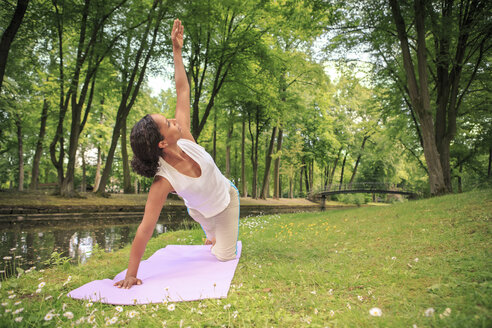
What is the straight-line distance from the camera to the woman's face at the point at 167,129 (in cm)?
303

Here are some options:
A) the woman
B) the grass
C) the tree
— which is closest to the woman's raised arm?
the woman

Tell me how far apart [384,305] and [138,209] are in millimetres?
13280

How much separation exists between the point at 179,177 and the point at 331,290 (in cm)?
202

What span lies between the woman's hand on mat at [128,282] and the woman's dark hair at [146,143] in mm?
1224

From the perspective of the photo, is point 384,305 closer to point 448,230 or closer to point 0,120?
point 448,230

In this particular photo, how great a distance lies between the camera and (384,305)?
2.08 m

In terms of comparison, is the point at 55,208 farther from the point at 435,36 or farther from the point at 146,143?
the point at 435,36

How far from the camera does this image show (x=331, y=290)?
2404 millimetres

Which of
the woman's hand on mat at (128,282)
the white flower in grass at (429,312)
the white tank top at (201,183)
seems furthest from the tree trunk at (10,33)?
the white flower in grass at (429,312)

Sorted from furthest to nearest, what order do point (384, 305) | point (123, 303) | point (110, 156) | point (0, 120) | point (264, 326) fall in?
point (0, 120) → point (110, 156) → point (123, 303) → point (384, 305) → point (264, 326)

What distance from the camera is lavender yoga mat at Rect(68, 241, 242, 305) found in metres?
2.54

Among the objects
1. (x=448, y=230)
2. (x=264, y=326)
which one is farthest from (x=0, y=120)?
(x=448, y=230)

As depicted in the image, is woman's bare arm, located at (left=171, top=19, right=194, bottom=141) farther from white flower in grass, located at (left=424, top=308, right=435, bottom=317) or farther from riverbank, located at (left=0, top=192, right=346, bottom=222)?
riverbank, located at (left=0, top=192, right=346, bottom=222)

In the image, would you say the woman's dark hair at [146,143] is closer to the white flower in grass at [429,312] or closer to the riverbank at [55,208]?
the white flower in grass at [429,312]
